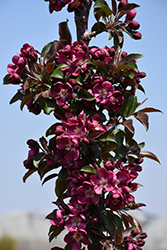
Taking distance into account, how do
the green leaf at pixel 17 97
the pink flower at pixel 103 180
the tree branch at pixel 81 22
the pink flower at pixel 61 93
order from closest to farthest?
1. the pink flower at pixel 103 180
2. the pink flower at pixel 61 93
3. the green leaf at pixel 17 97
4. the tree branch at pixel 81 22

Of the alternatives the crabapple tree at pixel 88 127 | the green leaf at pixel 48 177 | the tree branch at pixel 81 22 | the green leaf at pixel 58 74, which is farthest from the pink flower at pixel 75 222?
the tree branch at pixel 81 22

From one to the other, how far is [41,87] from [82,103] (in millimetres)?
205

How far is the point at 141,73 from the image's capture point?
5.48ft

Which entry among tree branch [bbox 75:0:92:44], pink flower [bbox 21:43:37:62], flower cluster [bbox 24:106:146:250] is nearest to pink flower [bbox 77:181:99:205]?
flower cluster [bbox 24:106:146:250]

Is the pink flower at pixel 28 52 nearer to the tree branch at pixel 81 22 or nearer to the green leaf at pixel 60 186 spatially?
the tree branch at pixel 81 22

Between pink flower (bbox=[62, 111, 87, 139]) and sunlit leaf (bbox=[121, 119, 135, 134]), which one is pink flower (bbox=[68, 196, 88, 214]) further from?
sunlit leaf (bbox=[121, 119, 135, 134])

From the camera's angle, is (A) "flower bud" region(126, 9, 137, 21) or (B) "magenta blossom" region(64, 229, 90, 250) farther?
(A) "flower bud" region(126, 9, 137, 21)

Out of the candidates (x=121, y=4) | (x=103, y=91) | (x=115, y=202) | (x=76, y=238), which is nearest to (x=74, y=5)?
(x=121, y=4)

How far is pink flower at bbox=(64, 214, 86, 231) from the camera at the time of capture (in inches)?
54.4

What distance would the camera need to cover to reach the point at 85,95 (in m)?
1.51

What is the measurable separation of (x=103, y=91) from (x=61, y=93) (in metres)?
0.19

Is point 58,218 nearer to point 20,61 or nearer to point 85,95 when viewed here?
point 85,95

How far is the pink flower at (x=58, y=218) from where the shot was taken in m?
1.43

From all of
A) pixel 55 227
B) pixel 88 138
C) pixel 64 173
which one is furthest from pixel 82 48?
pixel 55 227
